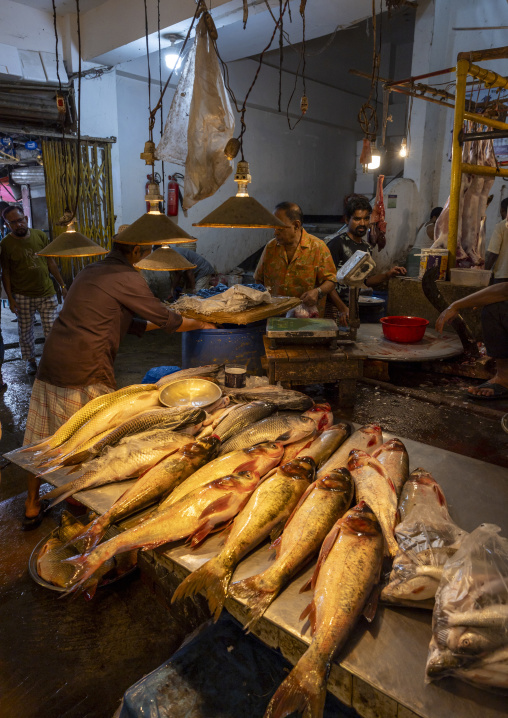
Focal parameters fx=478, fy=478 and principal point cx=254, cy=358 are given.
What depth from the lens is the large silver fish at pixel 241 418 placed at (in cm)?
283

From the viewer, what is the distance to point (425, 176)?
33.6 feet

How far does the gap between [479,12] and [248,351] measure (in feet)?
32.7

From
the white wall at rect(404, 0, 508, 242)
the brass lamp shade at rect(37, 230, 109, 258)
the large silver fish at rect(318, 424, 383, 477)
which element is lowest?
the large silver fish at rect(318, 424, 383, 477)

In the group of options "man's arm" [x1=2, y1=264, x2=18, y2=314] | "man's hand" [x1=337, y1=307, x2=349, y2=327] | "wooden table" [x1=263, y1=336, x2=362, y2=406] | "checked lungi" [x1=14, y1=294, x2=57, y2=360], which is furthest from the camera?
"checked lungi" [x1=14, y1=294, x2=57, y2=360]

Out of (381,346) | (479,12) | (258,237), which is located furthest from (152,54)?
(381,346)

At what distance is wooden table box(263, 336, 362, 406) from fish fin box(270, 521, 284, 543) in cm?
245

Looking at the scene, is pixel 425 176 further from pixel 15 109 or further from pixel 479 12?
pixel 15 109

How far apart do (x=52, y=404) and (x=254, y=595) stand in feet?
9.46

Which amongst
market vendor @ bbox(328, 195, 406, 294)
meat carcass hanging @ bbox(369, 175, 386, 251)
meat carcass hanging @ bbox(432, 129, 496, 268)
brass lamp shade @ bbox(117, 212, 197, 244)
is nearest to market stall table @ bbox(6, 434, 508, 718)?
brass lamp shade @ bbox(117, 212, 197, 244)

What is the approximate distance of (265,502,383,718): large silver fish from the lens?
1334 mm

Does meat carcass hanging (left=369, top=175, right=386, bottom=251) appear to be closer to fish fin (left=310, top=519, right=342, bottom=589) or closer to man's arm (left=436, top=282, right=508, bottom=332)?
man's arm (left=436, top=282, right=508, bottom=332)

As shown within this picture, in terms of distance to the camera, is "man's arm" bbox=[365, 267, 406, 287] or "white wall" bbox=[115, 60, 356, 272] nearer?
"man's arm" bbox=[365, 267, 406, 287]

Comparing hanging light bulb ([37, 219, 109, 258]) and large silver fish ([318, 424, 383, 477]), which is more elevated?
hanging light bulb ([37, 219, 109, 258])

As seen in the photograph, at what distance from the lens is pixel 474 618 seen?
136 cm
